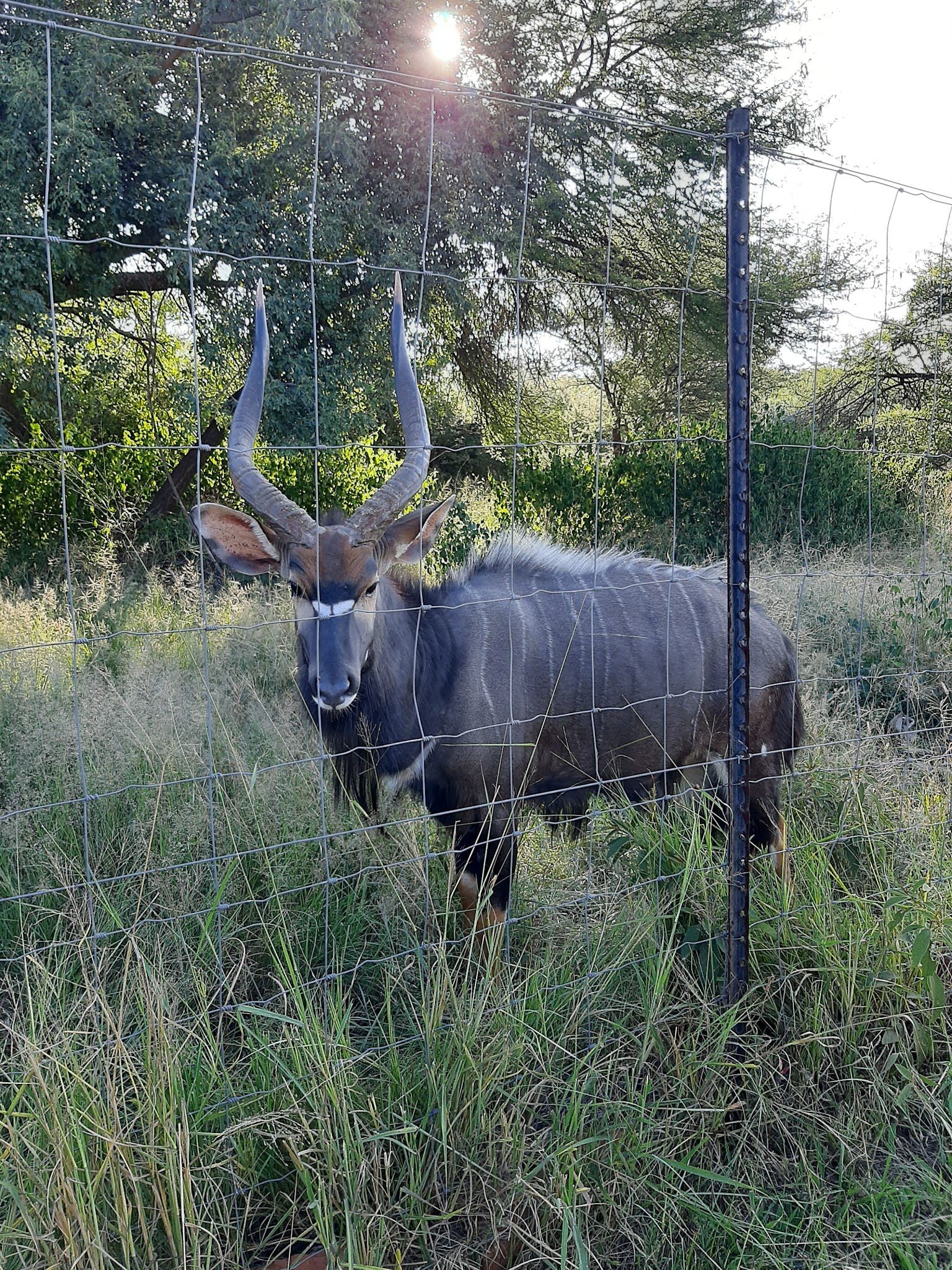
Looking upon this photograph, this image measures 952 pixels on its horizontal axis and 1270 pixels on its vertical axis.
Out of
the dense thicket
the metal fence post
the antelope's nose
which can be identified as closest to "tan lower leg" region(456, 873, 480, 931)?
the antelope's nose

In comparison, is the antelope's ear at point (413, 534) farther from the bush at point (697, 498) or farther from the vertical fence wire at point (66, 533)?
the bush at point (697, 498)

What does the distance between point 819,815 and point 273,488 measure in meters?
1.96

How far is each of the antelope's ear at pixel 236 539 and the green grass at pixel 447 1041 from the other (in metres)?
0.53

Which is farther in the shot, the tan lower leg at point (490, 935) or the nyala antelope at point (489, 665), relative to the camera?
the nyala antelope at point (489, 665)

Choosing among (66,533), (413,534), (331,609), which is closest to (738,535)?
(413,534)

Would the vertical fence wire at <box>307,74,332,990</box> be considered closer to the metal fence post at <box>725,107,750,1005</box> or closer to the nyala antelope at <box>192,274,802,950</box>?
the nyala antelope at <box>192,274,802,950</box>

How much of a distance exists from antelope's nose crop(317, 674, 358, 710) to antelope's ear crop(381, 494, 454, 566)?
457mm

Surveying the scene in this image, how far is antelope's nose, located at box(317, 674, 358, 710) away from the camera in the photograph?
2467 mm

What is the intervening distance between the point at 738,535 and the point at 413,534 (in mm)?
953

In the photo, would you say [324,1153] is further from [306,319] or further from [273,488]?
[306,319]

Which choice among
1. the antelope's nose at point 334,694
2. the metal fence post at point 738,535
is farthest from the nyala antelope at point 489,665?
the metal fence post at point 738,535

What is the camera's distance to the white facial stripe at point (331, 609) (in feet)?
8.40

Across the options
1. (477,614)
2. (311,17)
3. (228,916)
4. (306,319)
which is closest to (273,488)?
(477,614)

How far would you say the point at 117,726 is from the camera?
3455 mm
